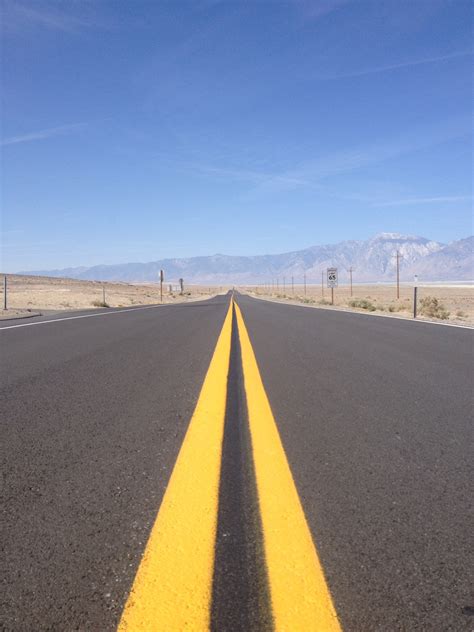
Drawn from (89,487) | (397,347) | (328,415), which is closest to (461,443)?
(328,415)

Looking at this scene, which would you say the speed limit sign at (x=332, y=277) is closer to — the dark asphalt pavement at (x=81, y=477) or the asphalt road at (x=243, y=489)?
the dark asphalt pavement at (x=81, y=477)

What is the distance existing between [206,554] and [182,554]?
9 cm

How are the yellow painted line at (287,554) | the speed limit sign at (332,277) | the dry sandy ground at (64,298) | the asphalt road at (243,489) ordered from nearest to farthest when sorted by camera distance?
the yellow painted line at (287,554) → the asphalt road at (243,489) → the dry sandy ground at (64,298) → the speed limit sign at (332,277)

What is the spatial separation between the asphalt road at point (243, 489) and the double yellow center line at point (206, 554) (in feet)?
0.14

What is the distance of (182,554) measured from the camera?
1.96m

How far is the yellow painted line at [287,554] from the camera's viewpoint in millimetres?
1595

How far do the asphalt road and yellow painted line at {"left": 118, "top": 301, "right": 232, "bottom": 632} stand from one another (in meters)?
0.05

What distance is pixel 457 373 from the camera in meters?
6.36

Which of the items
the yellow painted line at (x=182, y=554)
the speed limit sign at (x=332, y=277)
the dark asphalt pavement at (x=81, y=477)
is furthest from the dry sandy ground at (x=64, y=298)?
the yellow painted line at (x=182, y=554)

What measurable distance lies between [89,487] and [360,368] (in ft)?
14.9

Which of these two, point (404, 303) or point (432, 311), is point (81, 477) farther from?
point (404, 303)

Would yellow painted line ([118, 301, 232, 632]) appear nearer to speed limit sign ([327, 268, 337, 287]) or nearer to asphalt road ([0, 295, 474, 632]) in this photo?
asphalt road ([0, 295, 474, 632])

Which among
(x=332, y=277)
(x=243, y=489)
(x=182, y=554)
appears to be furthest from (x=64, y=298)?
(x=182, y=554)

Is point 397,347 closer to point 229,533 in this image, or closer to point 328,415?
point 328,415
